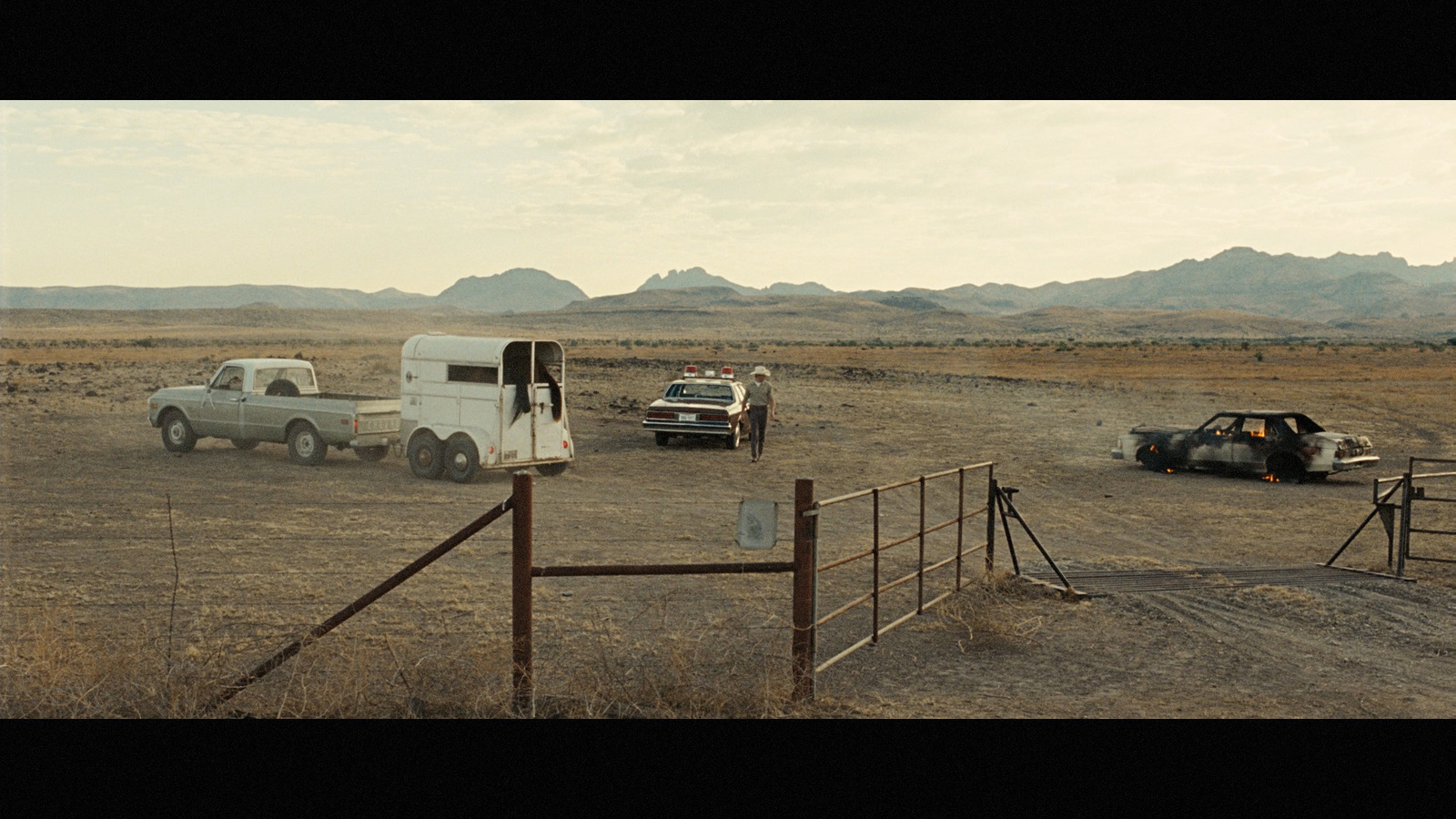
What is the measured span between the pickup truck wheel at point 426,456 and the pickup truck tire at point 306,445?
184 centimetres

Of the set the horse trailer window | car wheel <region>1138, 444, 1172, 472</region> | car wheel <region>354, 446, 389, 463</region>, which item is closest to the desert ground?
car wheel <region>354, 446, 389, 463</region>

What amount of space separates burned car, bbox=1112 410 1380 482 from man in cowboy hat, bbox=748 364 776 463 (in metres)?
6.93

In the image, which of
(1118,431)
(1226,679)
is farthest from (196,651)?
(1118,431)

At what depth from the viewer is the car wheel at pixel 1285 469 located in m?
17.2

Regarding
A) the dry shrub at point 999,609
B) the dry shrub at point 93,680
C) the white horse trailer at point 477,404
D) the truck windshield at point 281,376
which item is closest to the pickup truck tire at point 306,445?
the truck windshield at point 281,376

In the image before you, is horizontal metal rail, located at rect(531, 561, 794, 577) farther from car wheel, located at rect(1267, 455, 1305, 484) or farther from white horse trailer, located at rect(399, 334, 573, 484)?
car wheel, located at rect(1267, 455, 1305, 484)

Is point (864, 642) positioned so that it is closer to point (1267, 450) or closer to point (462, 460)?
point (462, 460)

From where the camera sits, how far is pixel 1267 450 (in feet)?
57.1

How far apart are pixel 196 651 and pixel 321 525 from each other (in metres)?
5.35

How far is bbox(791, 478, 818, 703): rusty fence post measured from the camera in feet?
18.5

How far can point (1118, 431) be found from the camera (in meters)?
26.4

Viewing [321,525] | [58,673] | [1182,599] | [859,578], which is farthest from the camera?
[321,525]

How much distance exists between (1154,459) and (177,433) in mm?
17671
